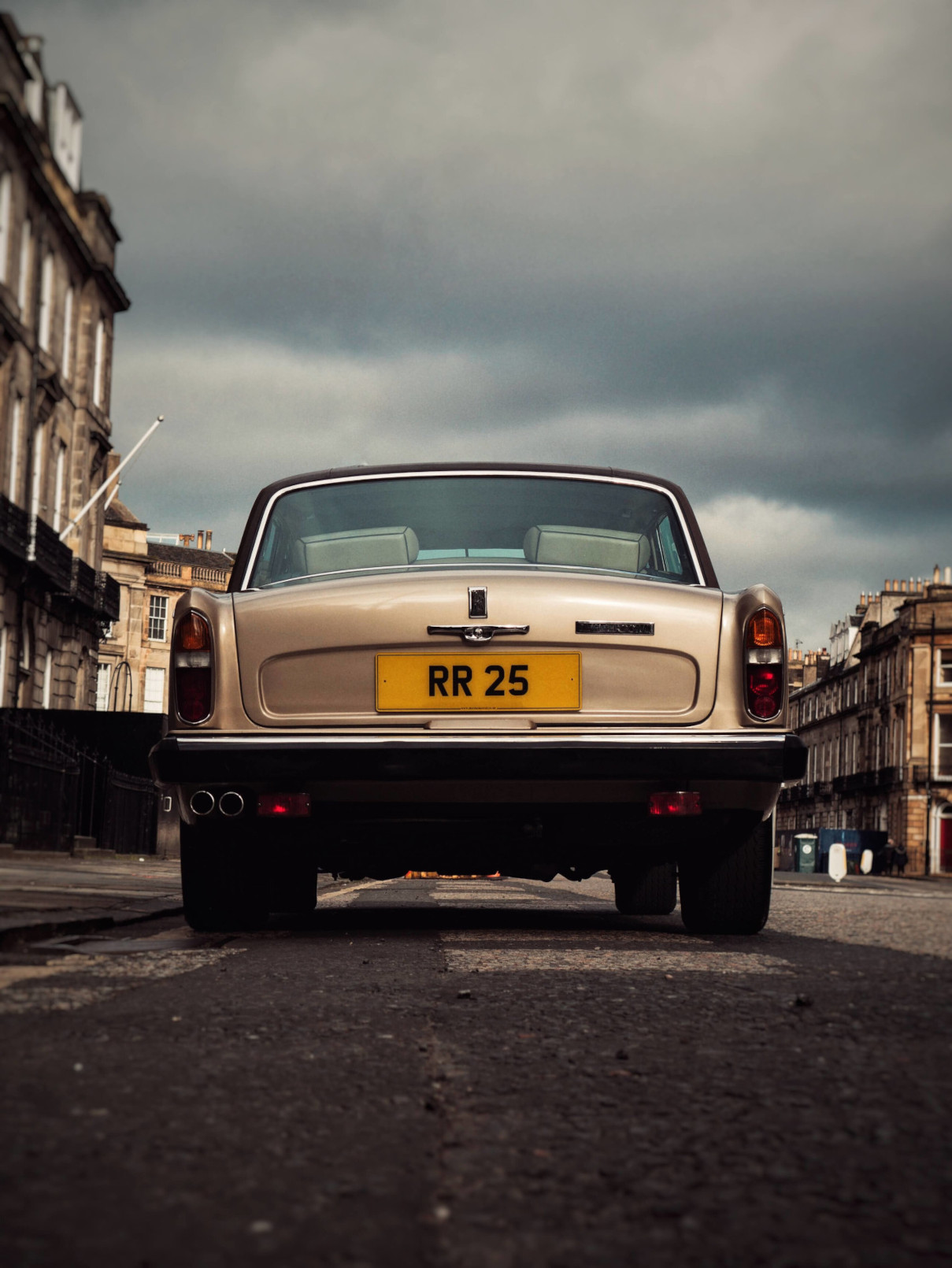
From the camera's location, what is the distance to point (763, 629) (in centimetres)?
568

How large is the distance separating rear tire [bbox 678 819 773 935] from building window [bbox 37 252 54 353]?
1102 inches

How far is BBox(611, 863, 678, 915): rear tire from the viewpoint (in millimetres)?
8359

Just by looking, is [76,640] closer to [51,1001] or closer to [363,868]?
[363,868]

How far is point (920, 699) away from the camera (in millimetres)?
68062

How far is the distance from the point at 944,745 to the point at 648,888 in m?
62.2

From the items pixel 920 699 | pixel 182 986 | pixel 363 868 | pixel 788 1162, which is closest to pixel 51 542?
pixel 363 868

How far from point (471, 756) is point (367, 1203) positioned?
137 inches

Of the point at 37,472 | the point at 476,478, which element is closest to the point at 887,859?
the point at 37,472

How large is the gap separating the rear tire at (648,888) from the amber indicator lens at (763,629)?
276cm

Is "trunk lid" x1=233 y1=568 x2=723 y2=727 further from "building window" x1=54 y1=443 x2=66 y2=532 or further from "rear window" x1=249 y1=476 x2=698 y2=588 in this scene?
"building window" x1=54 y1=443 x2=66 y2=532

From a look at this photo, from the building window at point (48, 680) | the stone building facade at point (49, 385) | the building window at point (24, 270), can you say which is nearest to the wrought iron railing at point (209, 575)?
the stone building facade at point (49, 385)

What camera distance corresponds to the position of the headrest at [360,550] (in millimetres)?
6242

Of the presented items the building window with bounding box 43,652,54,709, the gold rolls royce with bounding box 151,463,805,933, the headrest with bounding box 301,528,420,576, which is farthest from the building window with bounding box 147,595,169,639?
the gold rolls royce with bounding box 151,463,805,933

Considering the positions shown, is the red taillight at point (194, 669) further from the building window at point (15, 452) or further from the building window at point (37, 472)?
the building window at point (37, 472)
